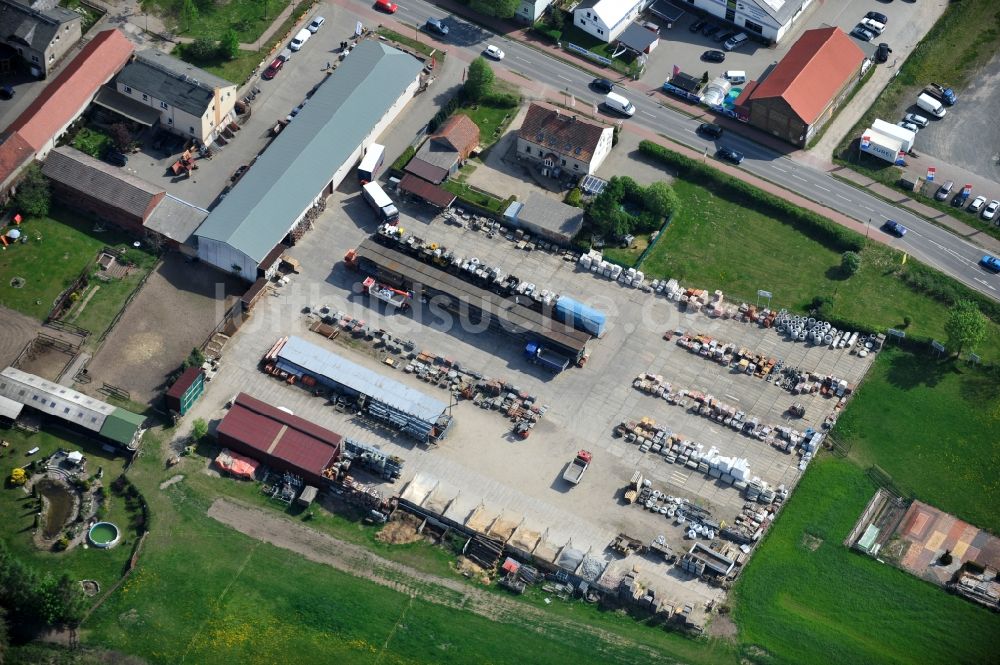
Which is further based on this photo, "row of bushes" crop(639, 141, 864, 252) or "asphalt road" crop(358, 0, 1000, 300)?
"row of bushes" crop(639, 141, 864, 252)

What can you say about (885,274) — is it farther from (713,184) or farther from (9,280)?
(9,280)

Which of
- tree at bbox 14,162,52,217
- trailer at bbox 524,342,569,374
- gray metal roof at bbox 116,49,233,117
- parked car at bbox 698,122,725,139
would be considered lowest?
tree at bbox 14,162,52,217

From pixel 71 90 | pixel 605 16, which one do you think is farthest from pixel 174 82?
pixel 605 16

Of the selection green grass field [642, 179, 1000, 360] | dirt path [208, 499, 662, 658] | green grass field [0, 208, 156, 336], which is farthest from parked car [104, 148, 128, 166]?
green grass field [642, 179, 1000, 360]

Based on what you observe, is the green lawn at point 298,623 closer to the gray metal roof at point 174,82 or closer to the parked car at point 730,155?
the gray metal roof at point 174,82

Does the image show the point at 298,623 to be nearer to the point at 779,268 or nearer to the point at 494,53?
the point at 779,268

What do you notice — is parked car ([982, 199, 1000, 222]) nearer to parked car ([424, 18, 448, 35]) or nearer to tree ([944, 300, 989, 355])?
tree ([944, 300, 989, 355])
